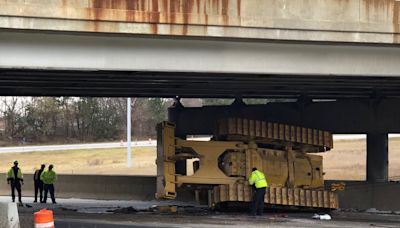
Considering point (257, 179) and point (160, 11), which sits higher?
point (160, 11)

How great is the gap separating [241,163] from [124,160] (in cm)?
4071

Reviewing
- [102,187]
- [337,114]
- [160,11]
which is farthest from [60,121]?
[160,11]

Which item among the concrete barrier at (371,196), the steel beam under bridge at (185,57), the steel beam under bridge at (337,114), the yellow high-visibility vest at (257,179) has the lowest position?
the concrete barrier at (371,196)

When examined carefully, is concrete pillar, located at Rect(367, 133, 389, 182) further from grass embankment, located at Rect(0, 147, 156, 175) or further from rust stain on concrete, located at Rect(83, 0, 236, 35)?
grass embankment, located at Rect(0, 147, 156, 175)

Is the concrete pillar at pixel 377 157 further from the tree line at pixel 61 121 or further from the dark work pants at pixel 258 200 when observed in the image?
the tree line at pixel 61 121

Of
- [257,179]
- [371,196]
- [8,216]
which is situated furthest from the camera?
[371,196]

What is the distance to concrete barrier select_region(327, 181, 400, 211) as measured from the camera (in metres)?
22.5

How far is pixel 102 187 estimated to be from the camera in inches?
1128

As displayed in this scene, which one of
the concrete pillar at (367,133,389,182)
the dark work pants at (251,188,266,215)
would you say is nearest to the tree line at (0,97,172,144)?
the concrete pillar at (367,133,389,182)

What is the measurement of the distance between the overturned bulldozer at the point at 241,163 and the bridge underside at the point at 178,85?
1.51 meters

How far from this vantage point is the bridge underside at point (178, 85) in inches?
720

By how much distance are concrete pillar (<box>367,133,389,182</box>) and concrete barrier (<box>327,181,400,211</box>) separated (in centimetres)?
475

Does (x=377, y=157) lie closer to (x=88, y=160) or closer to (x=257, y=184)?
(x=257, y=184)

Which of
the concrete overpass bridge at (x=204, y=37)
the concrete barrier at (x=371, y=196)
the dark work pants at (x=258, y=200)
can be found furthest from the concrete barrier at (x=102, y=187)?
the concrete overpass bridge at (x=204, y=37)
